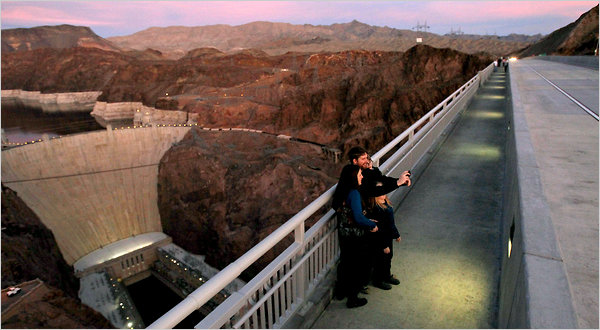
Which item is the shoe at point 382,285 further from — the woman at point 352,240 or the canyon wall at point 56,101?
the canyon wall at point 56,101

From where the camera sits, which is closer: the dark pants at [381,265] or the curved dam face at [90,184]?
the dark pants at [381,265]

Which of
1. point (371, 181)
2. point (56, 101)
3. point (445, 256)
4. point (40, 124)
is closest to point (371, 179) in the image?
point (371, 181)

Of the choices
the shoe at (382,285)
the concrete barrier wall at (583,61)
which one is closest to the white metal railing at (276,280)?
the shoe at (382,285)

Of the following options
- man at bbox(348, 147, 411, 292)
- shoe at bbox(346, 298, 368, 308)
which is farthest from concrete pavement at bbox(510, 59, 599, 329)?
shoe at bbox(346, 298, 368, 308)

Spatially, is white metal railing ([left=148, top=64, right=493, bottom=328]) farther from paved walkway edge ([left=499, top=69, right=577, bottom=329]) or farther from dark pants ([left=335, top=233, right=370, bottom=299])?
paved walkway edge ([left=499, top=69, right=577, bottom=329])

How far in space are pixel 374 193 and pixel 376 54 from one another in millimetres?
86734

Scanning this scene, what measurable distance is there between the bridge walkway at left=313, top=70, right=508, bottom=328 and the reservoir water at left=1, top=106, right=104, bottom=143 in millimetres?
91782

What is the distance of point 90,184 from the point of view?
38688 mm

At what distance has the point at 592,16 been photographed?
171 feet

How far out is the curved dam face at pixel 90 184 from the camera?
34.6 m

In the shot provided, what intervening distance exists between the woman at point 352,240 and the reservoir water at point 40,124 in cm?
9298

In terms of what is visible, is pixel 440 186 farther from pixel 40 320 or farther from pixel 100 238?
pixel 100 238

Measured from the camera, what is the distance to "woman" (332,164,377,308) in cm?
341

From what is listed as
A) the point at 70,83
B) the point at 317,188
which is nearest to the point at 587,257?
the point at 317,188
